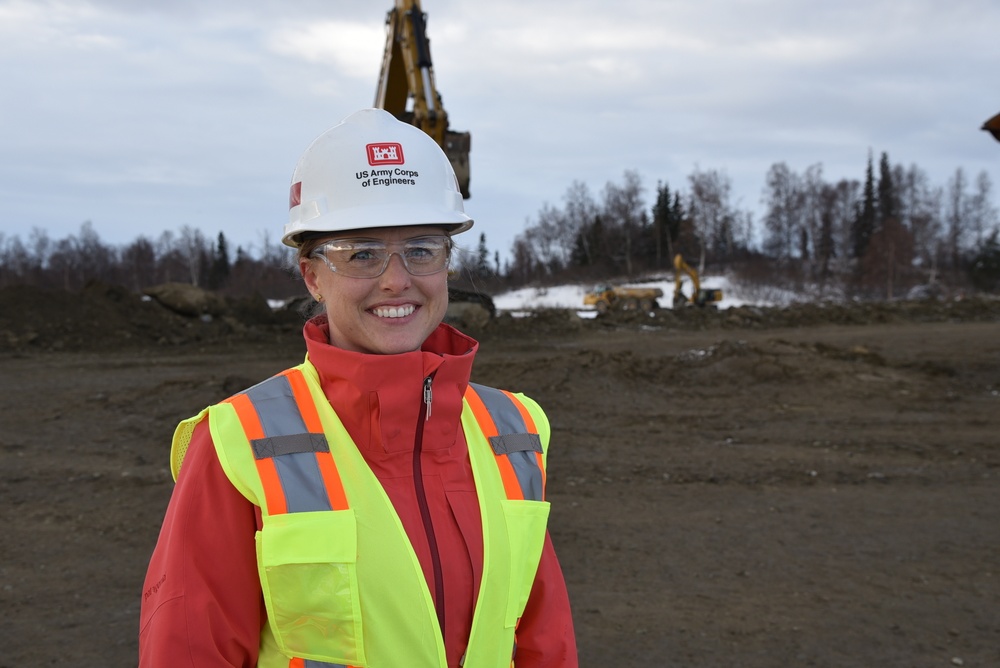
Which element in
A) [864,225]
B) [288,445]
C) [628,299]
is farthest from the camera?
[864,225]

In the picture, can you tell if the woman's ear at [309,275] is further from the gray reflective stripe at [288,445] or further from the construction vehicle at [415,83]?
the construction vehicle at [415,83]

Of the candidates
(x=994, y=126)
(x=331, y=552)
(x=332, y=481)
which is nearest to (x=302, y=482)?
(x=332, y=481)

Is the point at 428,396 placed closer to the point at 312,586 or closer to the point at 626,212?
the point at 312,586

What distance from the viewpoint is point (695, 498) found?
7523 mm

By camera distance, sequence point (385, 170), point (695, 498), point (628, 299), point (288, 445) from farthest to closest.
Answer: point (628, 299) → point (695, 498) → point (385, 170) → point (288, 445)

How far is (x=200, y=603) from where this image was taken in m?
1.54

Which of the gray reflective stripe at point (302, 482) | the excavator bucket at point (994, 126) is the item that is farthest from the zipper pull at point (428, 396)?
the excavator bucket at point (994, 126)

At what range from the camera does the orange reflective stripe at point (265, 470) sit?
5.30 ft

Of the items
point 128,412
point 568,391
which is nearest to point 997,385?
point 568,391

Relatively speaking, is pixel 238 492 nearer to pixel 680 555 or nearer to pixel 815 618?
pixel 815 618

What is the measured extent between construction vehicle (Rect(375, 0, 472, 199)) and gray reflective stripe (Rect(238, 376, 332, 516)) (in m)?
11.8

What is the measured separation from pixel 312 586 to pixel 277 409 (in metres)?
0.40

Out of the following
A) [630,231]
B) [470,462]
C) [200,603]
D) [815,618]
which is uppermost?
[630,231]

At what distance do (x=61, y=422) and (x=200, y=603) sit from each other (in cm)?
1025
